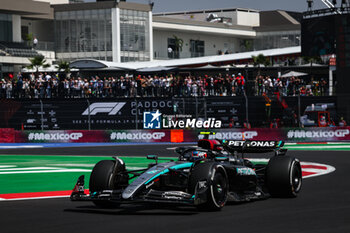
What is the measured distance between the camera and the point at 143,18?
237 ft

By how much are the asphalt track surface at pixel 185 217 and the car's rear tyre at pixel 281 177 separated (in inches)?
9.7

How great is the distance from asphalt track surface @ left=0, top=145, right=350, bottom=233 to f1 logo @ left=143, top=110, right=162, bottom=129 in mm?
23430

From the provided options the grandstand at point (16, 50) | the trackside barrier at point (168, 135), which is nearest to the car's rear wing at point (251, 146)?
the trackside barrier at point (168, 135)

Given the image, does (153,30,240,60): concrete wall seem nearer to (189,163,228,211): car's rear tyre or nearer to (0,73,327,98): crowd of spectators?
(0,73,327,98): crowd of spectators

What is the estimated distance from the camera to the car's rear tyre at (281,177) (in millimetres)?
11906

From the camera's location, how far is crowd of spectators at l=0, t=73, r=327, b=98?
36906mm

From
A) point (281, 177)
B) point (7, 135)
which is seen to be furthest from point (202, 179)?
point (7, 135)

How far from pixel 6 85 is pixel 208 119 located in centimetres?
1262

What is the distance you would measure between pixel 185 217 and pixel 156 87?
95.6 ft

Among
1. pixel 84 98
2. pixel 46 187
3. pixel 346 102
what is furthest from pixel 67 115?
pixel 46 187

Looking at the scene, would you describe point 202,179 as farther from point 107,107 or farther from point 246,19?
point 246,19

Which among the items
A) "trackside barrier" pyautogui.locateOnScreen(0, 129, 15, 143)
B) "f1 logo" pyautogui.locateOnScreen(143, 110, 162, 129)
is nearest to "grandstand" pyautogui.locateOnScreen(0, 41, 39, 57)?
"trackside barrier" pyautogui.locateOnScreen(0, 129, 15, 143)

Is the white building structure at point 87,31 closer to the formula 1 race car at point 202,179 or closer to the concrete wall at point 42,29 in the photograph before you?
the concrete wall at point 42,29

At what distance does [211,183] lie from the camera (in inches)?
401
